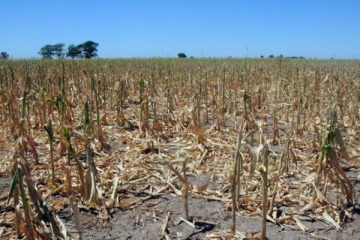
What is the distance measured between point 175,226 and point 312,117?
165 inches

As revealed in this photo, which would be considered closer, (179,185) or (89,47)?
(179,185)

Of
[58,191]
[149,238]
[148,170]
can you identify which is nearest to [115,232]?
[149,238]

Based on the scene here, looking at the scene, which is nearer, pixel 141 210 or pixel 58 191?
pixel 141 210

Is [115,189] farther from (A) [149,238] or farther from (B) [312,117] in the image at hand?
(B) [312,117]

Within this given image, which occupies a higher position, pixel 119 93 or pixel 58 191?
pixel 119 93

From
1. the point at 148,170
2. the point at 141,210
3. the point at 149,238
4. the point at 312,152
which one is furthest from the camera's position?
the point at 312,152

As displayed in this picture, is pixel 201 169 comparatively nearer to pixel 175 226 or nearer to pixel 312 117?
pixel 175 226

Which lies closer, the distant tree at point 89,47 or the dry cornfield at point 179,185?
the dry cornfield at point 179,185

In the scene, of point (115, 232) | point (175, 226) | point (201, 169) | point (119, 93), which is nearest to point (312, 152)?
point (201, 169)

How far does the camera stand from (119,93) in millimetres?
6594

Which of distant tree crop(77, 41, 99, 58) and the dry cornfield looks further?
distant tree crop(77, 41, 99, 58)

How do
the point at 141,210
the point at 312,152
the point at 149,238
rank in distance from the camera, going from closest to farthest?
the point at 149,238, the point at 141,210, the point at 312,152

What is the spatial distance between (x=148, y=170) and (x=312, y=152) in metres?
2.15

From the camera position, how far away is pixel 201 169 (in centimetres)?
417
